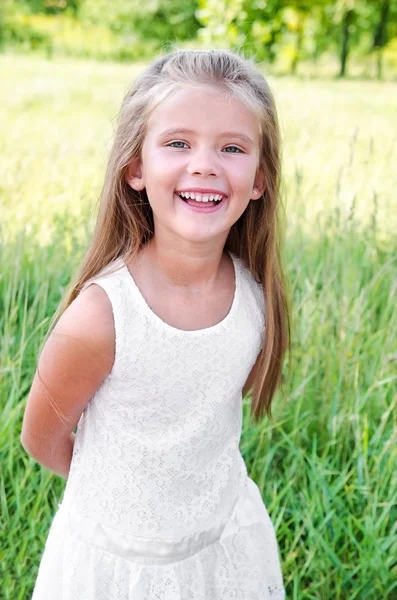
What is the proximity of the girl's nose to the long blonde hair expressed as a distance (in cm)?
13

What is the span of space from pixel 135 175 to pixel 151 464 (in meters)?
0.53

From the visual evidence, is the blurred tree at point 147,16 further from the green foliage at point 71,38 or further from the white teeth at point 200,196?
the white teeth at point 200,196

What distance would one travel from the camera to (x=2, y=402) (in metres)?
2.23

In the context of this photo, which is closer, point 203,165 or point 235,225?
point 203,165

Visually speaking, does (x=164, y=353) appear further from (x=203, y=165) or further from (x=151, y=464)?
(x=203, y=165)

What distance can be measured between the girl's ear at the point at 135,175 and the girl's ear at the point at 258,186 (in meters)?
0.23

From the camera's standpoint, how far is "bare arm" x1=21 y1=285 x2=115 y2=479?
1309 millimetres

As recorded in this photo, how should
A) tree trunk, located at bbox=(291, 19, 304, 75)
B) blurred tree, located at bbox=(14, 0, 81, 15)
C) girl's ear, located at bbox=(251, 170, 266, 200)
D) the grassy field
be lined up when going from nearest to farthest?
girl's ear, located at bbox=(251, 170, 266, 200) → the grassy field → tree trunk, located at bbox=(291, 19, 304, 75) → blurred tree, located at bbox=(14, 0, 81, 15)

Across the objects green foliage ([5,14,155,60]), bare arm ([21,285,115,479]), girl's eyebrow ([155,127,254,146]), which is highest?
green foliage ([5,14,155,60])

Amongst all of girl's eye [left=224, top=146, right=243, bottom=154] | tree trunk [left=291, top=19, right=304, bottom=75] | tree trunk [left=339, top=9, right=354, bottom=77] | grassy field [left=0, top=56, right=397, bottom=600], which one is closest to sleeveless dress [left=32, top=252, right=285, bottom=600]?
girl's eye [left=224, top=146, right=243, bottom=154]

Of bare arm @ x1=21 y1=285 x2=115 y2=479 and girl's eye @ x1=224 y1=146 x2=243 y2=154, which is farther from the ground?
girl's eye @ x1=224 y1=146 x2=243 y2=154

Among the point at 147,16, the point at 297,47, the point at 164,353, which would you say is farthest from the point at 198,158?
the point at 147,16

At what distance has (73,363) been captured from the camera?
1327mm

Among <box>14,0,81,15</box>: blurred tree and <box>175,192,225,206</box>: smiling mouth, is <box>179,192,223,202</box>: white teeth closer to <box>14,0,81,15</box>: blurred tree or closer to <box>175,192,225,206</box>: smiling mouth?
<box>175,192,225,206</box>: smiling mouth
